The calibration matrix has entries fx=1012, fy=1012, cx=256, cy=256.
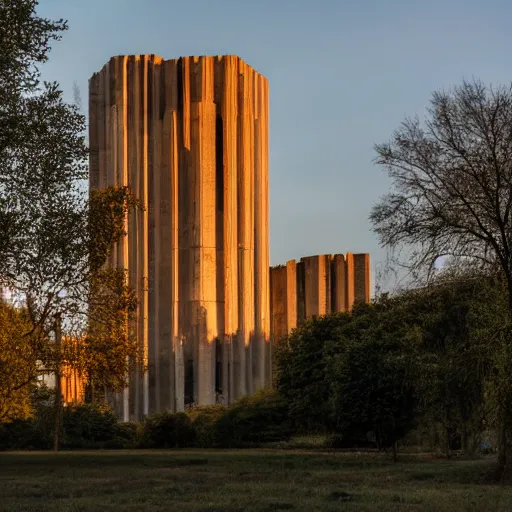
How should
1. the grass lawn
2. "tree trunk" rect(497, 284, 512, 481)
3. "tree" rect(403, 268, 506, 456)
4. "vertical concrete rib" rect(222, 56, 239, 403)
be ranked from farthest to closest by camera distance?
1. "vertical concrete rib" rect(222, 56, 239, 403)
2. "tree" rect(403, 268, 506, 456)
3. "tree trunk" rect(497, 284, 512, 481)
4. the grass lawn

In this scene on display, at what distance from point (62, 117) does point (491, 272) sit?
1107 cm

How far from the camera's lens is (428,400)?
31.5 meters

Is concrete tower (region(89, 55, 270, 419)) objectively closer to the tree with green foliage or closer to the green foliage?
the green foliage

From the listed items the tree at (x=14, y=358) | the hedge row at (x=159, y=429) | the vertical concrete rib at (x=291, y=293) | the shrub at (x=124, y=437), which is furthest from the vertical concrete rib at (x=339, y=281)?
the tree at (x=14, y=358)

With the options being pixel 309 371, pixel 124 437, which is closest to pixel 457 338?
pixel 309 371

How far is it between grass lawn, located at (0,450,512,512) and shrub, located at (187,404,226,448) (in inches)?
531

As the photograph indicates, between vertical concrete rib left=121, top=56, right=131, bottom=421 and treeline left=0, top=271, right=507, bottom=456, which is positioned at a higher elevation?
vertical concrete rib left=121, top=56, right=131, bottom=421

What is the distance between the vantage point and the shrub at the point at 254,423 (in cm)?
4959

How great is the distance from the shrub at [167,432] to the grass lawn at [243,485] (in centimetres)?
1297

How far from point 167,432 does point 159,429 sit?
52cm

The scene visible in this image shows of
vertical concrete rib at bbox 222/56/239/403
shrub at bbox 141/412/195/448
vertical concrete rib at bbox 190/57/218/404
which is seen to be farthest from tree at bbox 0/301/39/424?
vertical concrete rib at bbox 222/56/239/403

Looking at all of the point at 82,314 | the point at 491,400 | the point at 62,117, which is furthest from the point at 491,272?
the point at 82,314

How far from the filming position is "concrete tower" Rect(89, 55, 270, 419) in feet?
209

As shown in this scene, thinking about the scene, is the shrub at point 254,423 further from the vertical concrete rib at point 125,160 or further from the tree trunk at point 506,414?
the tree trunk at point 506,414
